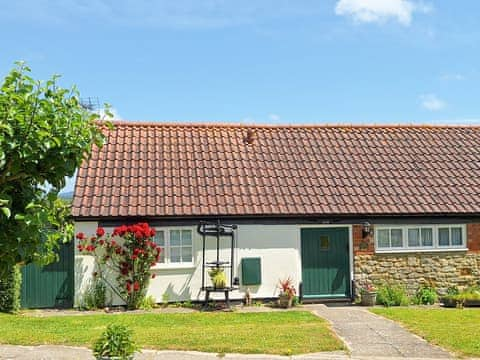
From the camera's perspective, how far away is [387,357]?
9.13m

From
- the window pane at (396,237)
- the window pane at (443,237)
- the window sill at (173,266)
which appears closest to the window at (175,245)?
the window sill at (173,266)

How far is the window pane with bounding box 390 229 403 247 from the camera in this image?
15.9 m

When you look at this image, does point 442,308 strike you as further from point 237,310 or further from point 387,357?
point 387,357

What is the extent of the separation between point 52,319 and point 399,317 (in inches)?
300

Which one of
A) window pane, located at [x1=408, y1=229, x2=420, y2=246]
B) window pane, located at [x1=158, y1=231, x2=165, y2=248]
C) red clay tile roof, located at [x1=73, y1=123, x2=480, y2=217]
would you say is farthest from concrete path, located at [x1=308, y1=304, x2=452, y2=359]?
window pane, located at [x1=158, y1=231, x2=165, y2=248]

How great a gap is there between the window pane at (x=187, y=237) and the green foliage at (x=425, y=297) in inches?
244

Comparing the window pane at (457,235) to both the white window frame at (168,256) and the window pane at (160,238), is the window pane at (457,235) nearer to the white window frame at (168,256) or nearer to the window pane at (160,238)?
the white window frame at (168,256)

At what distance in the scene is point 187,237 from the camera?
598 inches

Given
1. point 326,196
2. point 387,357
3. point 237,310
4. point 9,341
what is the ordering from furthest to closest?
point 326,196 < point 237,310 < point 9,341 < point 387,357

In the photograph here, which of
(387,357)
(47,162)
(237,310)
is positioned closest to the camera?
(47,162)

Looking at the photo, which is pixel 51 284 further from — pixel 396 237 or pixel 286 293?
pixel 396 237

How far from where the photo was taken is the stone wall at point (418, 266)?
15.6 metres

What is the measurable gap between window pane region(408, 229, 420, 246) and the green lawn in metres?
4.38

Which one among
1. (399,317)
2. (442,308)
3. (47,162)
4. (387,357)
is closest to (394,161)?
(442,308)
